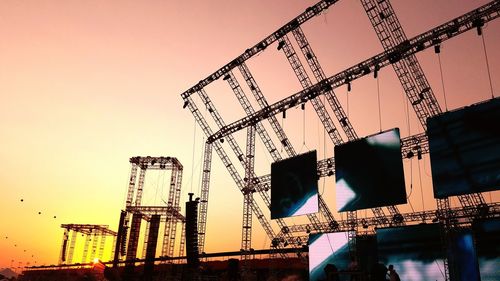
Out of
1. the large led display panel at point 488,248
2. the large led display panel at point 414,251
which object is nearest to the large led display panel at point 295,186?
the large led display panel at point 414,251

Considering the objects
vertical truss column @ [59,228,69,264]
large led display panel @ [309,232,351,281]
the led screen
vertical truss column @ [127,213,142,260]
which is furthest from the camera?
vertical truss column @ [59,228,69,264]

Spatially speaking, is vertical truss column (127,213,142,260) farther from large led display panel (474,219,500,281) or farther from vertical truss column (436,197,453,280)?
large led display panel (474,219,500,281)

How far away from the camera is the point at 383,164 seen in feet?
67.2

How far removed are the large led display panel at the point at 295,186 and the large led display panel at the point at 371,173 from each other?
192cm

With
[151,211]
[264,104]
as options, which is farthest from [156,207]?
[264,104]

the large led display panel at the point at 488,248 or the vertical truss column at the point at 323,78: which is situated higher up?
the vertical truss column at the point at 323,78

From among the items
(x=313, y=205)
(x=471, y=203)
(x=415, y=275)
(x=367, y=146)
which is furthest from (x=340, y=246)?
(x=471, y=203)

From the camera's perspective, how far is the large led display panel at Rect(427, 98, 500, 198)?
1722cm

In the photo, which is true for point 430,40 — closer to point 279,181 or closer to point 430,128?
point 430,128

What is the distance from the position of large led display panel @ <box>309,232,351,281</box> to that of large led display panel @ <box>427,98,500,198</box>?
5.80 m

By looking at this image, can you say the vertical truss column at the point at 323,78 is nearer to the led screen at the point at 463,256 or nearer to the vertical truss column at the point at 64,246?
the led screen at the point at 463,256

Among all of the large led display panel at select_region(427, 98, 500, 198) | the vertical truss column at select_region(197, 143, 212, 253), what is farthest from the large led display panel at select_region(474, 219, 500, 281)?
the vertical truss column at select_region(197, 143, 212, 253)

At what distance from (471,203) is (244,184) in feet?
Result: 52.1

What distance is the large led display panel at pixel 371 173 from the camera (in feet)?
65.2
